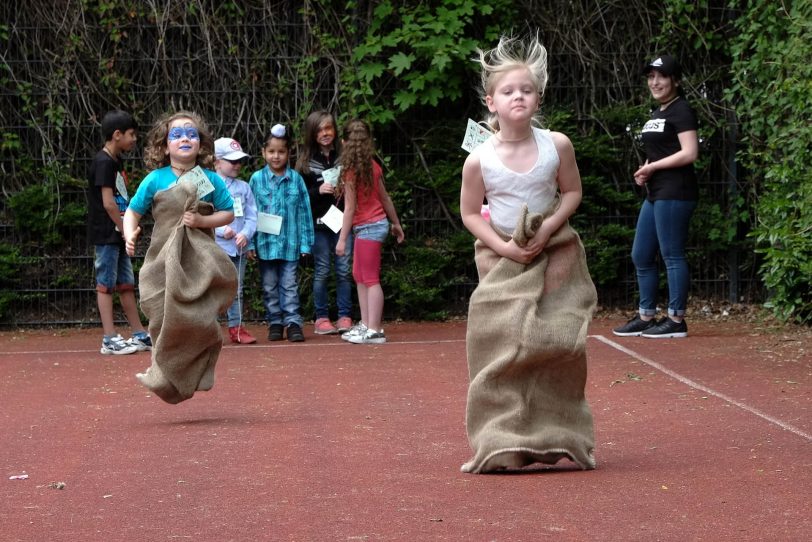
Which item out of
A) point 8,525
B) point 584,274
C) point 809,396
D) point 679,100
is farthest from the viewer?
point 679,100

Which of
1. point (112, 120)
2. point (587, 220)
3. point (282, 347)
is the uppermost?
point (112, 120)

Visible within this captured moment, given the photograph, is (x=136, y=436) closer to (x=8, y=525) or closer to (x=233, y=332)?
(x=8, y=525)

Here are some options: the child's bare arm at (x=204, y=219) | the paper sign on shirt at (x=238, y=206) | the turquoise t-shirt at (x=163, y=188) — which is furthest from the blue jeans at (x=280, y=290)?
the child's bare arm at (x=204, y=219)

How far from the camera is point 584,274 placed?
5.80m

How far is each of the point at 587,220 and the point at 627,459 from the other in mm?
7145

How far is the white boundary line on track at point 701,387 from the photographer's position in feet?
21.6

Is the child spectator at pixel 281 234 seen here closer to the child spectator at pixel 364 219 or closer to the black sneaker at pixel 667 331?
the child spectator at pixel 364 219

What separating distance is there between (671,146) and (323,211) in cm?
317

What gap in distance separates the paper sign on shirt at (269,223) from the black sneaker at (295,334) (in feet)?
2.78

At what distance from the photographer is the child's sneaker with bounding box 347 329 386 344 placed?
36.2 feet

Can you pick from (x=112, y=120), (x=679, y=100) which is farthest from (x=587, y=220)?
(x=112, y=120)

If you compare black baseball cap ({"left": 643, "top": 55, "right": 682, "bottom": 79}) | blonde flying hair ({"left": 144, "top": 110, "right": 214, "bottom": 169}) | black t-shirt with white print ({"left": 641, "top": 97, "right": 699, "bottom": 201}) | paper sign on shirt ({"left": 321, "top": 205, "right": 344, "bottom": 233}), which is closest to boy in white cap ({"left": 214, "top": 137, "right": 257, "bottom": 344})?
paper sign on shirt ({"left": 321, "top": 205, "right": 344, "bottom": 233})

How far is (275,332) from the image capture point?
11500mm

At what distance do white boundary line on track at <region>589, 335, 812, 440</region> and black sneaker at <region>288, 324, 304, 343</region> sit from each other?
8.31ft
